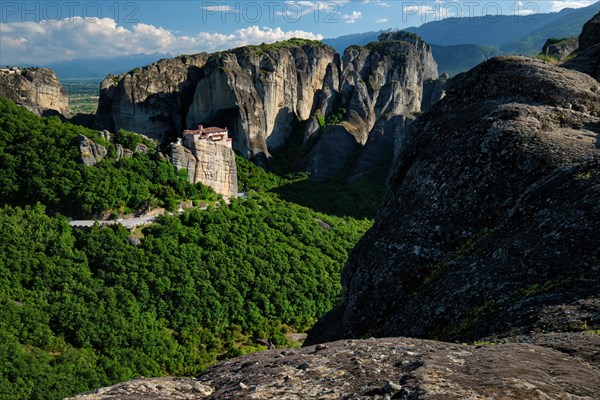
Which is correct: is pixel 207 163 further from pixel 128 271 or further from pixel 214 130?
pixel 128 271

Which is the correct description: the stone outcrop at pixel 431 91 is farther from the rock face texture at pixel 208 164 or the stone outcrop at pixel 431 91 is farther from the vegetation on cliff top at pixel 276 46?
the rock face texture at pixel 208 164

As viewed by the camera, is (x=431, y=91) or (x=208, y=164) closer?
(x=208, y=164)

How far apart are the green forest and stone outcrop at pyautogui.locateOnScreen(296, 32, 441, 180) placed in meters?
20.9

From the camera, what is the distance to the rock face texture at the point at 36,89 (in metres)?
53.3

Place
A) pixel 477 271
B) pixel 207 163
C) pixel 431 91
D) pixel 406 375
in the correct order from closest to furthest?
pixel 406 375
pixel 477 271
pixel 207 163
pixel 431 91

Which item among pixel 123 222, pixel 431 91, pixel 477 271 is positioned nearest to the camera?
pixel 477 271

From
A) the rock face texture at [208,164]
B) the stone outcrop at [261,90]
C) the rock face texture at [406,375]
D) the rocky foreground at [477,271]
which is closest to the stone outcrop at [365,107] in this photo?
the stone outcrop at [261,90]

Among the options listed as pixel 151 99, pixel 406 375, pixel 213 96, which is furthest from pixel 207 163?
pixel 406 375

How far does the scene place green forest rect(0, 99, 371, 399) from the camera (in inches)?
1011

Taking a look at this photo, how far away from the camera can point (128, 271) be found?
1267 inches

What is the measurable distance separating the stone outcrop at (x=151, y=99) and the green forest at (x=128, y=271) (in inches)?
549

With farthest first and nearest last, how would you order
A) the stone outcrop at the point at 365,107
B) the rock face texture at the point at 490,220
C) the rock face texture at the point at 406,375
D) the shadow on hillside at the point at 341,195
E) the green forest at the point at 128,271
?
the stone outcrop at the point at 365,107 < the shadow on hillside at the point at 341,195 < the green forest at the point at 128,271 < the rock face texture at the point at 490,220 < the rock face texture at the point at 406,375

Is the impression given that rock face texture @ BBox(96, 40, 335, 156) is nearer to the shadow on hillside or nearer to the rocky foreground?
the shadow on hillside

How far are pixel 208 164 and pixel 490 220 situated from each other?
3689 cm
